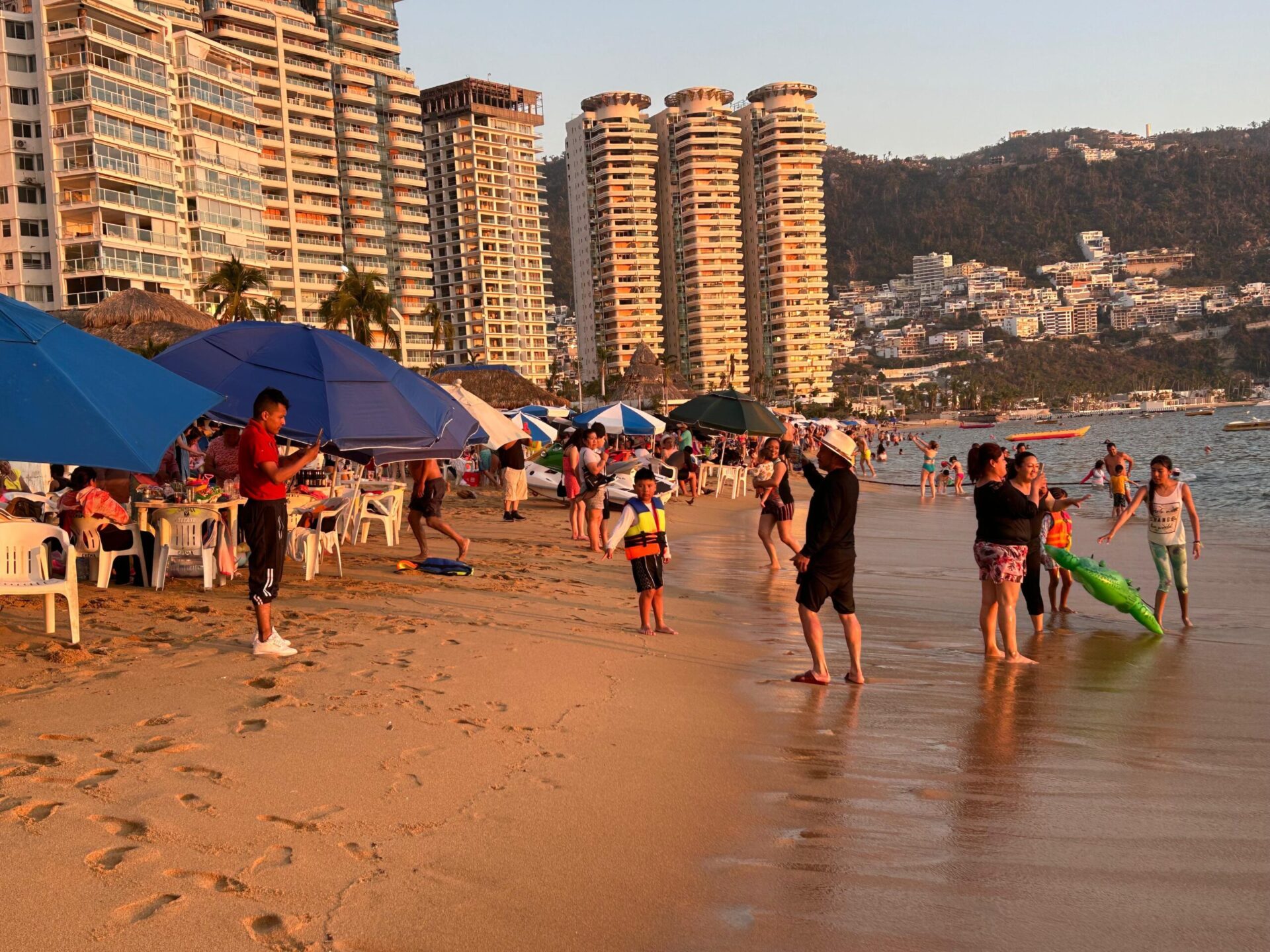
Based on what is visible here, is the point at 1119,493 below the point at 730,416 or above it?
below

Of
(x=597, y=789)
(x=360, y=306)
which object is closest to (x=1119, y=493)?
(x=597, y=789)

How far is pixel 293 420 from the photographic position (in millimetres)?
8547

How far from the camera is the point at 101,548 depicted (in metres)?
8.48

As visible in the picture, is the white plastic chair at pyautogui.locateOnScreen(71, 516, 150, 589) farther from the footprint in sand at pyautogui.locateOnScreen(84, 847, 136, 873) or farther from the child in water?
the child in water

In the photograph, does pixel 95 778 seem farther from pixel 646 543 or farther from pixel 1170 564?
pixel 1170 564

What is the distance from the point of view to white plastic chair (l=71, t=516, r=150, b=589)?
8188mm

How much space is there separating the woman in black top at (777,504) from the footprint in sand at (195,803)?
8295mm

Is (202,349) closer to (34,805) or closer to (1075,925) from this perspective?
(34,805)

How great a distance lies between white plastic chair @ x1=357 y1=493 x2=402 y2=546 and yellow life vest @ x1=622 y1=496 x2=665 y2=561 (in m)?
5.03

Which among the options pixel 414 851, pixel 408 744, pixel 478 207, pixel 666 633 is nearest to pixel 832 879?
pixel 414 851

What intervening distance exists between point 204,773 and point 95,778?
1.24ft

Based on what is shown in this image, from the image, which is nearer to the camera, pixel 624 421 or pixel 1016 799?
pixel 1016 799

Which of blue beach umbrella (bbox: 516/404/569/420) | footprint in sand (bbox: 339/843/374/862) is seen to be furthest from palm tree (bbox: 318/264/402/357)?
footprint in sand (bbox: 339/843/374/862)

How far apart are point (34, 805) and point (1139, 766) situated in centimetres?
456
